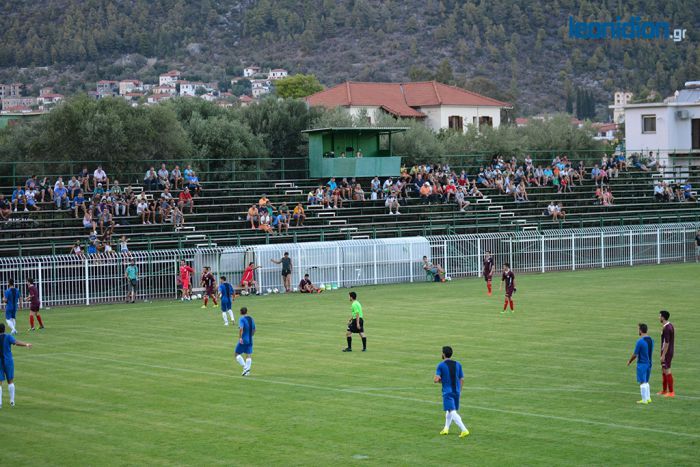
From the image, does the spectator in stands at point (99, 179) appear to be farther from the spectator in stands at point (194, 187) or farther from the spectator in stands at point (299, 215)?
the spectator in stands at point (299, 215)

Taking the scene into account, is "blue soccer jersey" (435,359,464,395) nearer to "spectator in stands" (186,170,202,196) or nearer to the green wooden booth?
"spectator in stands" (186,170,202,196)

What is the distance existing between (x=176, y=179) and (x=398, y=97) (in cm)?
5860

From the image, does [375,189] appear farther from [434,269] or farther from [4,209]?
[4,209]

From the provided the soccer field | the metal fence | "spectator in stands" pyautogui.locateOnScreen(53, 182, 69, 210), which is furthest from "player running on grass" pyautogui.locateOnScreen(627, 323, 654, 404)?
"spectator in stands" pyautogui.locateOnScreen(53, 182, 69, 210)

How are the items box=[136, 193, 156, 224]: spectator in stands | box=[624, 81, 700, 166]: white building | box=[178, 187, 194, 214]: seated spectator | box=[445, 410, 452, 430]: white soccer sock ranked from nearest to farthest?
box=[445, 410, 452, 430]: white soccer sock < box=[136, 193, 156, 224]: spectator in stands < box=[178, 187, 194, 214]: seated spectator < box=[624, 81, 700, 166]: white building

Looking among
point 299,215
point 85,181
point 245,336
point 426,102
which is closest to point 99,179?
point 85,181

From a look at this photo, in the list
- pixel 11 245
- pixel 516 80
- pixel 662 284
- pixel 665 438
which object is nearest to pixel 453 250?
pixel 662 284

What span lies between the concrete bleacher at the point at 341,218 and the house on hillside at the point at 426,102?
39.5m

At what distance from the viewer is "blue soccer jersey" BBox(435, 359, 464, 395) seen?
16938mm

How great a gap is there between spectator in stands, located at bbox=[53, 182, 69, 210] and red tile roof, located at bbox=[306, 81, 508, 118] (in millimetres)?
55268

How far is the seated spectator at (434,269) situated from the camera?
4734 centimetres

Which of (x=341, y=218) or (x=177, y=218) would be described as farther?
(x=341, y=218)

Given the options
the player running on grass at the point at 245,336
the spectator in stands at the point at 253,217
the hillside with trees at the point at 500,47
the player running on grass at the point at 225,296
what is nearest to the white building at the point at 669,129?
the spectator in stands at the point at 253,217

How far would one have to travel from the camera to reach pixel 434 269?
47531mm
